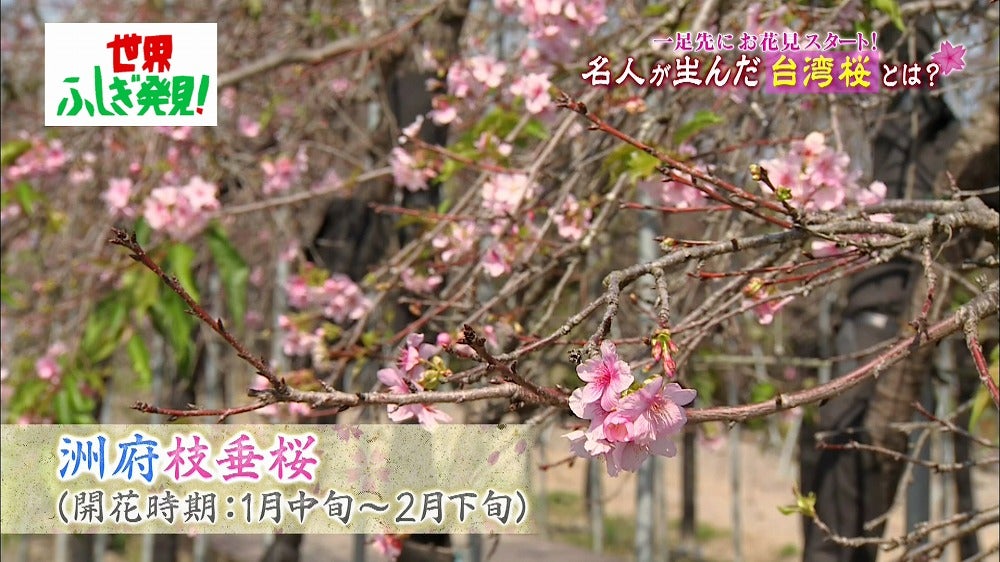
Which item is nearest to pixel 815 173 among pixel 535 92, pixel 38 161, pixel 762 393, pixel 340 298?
pixel 535 92

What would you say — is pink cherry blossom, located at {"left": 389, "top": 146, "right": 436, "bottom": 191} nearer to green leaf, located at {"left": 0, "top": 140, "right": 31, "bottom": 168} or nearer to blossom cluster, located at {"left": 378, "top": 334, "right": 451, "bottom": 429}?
green leaf, located at {"left": 0, "top": 140, "right": 31, "bottom": 168}

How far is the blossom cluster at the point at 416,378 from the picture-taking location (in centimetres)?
148

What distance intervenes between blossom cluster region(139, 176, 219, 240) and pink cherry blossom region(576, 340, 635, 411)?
2276mm

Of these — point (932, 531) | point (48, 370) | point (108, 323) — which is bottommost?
point (932, 531)

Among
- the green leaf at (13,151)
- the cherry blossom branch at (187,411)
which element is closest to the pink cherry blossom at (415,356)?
the cherry blossom branch at (187,411)

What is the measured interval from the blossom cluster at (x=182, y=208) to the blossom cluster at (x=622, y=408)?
7.46 feet

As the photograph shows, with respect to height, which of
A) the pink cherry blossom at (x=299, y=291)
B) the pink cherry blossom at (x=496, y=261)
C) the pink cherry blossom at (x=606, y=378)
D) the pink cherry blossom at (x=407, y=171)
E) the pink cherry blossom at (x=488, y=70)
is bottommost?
the pink cherry blossom at (x=606, y=378)

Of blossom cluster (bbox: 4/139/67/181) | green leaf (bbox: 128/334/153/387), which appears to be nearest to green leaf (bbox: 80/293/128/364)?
green leaf (bbox: 128/334/153/387)

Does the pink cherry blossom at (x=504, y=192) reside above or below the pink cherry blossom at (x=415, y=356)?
above

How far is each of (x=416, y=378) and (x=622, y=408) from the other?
0.52 meters

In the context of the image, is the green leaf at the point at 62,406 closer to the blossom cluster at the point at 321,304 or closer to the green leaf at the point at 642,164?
the blossom cluster at the point at 321,304

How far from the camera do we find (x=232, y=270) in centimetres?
329

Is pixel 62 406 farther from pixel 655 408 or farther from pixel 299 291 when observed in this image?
pixel 655 408

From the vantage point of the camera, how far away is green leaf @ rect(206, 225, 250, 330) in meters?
3.22
